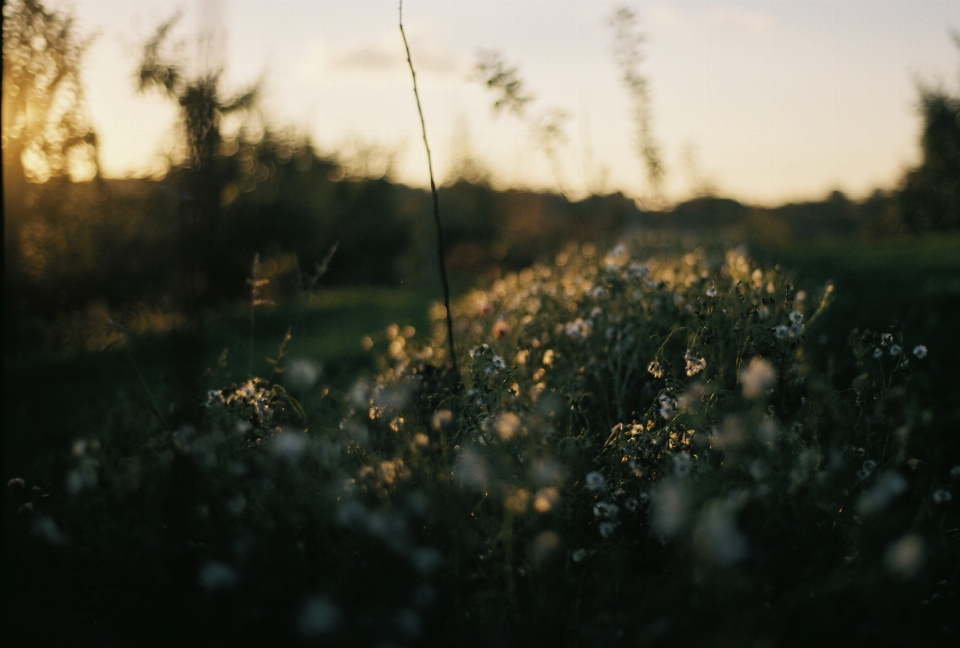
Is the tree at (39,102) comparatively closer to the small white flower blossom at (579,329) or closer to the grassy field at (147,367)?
the grassy field at (147,367)

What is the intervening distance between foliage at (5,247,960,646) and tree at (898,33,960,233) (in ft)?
72.6

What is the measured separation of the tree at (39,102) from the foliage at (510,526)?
5361mm

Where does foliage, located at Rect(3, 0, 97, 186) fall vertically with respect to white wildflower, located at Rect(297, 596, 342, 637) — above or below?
above

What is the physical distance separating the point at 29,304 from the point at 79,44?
8.01 metres

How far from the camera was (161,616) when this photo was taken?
2.53m

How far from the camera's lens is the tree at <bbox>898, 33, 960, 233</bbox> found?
22.1 m

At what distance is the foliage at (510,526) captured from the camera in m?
2.20

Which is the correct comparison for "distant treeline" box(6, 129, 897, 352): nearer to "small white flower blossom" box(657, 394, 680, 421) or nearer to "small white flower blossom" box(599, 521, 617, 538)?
"small white flower blossom" box(657, 394, 680, 421)

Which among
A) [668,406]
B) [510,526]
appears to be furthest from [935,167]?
[510,526]

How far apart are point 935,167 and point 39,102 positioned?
2821 centimetres


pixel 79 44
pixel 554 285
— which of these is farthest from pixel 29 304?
pixel 554 285

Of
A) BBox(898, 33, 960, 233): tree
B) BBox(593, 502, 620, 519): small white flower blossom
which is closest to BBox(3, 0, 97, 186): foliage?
BBox(593, 502, 620, 519): small white flower blossom

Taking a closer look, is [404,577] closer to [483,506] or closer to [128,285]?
[483,506]

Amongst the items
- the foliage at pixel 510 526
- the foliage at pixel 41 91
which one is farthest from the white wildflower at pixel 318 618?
the foliage at pixel 41 91
